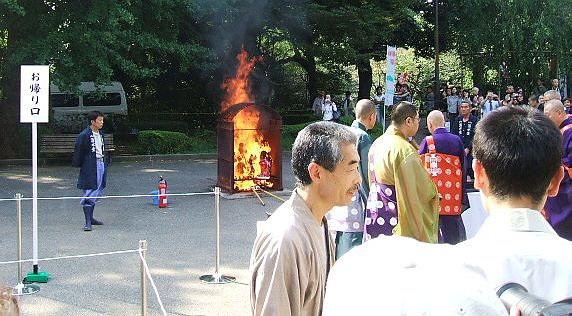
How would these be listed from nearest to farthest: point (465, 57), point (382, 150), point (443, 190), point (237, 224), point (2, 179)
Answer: point (382, 150) < point (443, 190) < point (237, 224) < point (2, 179) < point (465, 57)

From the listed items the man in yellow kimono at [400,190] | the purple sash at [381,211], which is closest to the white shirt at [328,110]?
the man in yellow kimono at [400,190]

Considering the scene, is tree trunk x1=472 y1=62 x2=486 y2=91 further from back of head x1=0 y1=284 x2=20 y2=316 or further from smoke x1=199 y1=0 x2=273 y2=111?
back of head x1=0 y1=284 x2=20 y2=316

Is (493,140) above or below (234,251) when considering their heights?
above

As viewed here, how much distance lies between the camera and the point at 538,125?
1.77m

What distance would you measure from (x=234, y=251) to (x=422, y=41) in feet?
77.4

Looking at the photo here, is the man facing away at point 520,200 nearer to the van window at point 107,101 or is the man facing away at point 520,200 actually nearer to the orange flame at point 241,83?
the orange flame at point 241,83

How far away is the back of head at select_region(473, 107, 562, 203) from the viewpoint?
1.75 metres

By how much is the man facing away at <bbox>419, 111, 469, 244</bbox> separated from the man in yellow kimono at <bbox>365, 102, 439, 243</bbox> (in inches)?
47.1

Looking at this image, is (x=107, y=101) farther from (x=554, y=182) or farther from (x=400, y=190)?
(x=554, y=182)

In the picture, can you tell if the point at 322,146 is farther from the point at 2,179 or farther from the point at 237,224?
the point at 2,179

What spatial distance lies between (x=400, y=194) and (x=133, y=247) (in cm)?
483

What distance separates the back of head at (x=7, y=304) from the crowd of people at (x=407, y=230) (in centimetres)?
91

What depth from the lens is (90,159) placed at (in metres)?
10.1

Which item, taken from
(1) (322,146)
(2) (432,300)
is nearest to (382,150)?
(1) (322,146)
